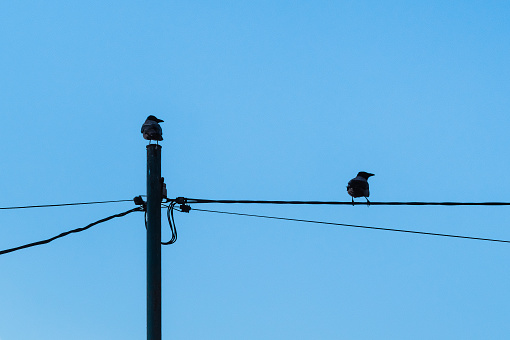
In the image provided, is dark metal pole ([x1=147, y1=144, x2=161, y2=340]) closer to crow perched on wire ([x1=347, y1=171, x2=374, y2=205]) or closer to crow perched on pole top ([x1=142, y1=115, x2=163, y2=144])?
crow perched on pole top ([x1=142, y1=115, x2=163, y2=144])

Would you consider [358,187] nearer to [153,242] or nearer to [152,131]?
[152,131]

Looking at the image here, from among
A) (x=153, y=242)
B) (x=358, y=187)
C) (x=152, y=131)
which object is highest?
(x=152, y=131)

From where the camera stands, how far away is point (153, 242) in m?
8.46

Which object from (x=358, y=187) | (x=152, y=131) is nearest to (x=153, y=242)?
(x=152, y=131)

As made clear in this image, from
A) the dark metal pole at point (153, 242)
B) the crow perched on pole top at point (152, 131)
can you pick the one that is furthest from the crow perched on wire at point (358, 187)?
the dark metal pole at point (153, 242)

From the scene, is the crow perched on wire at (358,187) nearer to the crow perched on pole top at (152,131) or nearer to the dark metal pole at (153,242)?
the crow perched on pole top at (152,131)

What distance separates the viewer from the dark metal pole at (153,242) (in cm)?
816

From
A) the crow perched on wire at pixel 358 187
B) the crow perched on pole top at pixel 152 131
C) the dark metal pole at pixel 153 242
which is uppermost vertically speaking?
the crow perched on pole top at pixel 152 131

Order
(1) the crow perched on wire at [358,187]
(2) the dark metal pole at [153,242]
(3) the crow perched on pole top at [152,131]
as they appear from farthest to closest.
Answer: (1) the crow perched on wire at [358,187] → (3) the crow perched on pole top at [152,131] → (2) the dark metal pole at [153,242]

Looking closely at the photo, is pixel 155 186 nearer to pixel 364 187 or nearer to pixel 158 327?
pixel 158 327

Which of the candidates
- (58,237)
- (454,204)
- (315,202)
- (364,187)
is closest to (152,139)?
(58,237)

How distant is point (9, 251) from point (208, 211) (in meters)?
2.84

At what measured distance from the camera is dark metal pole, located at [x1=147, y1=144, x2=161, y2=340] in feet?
26.8

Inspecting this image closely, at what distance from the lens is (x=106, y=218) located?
944 centimetres
